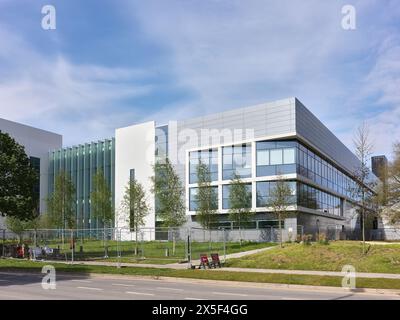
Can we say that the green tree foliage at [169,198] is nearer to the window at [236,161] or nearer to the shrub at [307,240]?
the window at [236,161]

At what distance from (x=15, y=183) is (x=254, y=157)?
24652 millimetres

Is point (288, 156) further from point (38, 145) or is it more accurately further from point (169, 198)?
point (38, 145)

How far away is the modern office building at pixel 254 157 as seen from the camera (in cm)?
5288

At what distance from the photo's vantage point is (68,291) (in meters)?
17.5

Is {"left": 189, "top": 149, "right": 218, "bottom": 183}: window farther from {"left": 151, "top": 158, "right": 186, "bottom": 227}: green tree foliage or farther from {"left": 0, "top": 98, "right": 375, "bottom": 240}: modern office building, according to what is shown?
{"left": 151, "top": 158, "right": 186, "bottom": 227}: green tree foliage

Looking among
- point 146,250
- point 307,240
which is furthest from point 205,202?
point 307,240

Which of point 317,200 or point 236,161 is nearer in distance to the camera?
point 236,161

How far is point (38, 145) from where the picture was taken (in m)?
88.7

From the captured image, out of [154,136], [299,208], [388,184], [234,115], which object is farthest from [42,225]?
[388,184]

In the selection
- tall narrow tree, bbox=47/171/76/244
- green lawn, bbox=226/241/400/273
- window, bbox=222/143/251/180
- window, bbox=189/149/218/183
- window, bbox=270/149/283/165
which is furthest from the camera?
window, bbox=189/149/218/183

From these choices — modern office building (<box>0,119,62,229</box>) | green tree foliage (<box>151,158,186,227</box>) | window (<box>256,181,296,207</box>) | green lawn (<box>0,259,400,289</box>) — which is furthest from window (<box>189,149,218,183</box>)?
modern office building (<box>0,119,62,229</box>)

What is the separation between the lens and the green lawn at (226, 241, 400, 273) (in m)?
25.9
